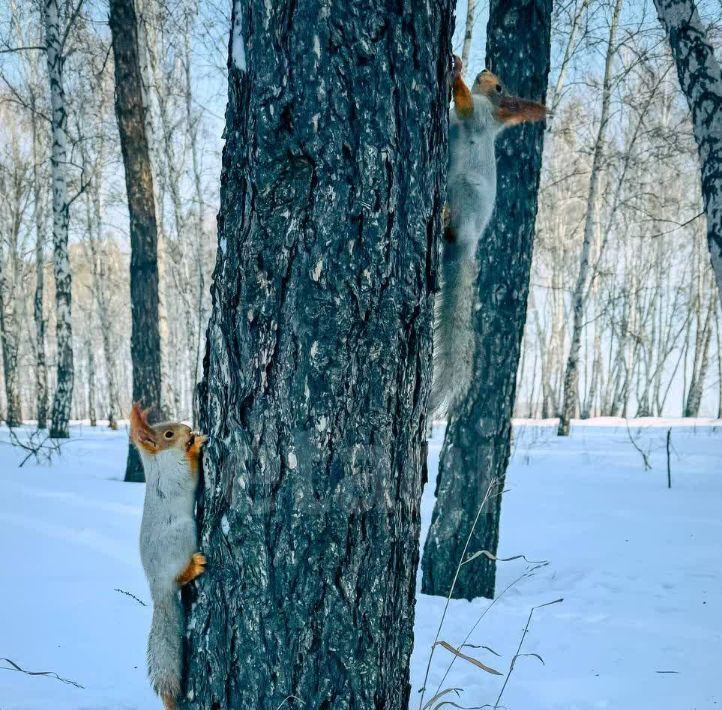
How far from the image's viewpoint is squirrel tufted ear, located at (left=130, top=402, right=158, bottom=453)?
5.08ft

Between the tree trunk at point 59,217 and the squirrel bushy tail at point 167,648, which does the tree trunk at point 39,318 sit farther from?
the squirrel bushy tail at point 167,648

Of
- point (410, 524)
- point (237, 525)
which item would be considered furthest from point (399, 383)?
point (237, 525)

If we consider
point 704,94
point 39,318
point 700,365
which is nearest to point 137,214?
point 704,94

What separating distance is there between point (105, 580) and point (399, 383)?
2883 millimetres

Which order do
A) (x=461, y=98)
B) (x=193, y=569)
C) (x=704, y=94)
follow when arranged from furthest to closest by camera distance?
(x=704, y=94) < (x=461, y=98) < (x=193, y=569)

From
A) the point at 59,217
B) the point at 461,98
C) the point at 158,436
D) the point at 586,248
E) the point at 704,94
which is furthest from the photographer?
the point at 586,248

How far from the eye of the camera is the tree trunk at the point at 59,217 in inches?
336

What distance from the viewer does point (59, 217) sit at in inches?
392

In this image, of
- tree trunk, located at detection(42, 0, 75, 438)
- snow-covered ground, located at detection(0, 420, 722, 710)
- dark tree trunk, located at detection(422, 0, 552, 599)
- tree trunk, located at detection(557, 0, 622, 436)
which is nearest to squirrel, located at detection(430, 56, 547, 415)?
dark tree trunk, located at detection(422, 0, 552, 599)

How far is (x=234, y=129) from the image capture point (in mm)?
1260

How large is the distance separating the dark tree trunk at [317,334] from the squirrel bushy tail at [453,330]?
1.96 feet

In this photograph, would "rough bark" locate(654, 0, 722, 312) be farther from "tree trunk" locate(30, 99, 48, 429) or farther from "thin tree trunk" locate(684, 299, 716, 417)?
"thin tree trunk" locate(684, 299, 716, 417)

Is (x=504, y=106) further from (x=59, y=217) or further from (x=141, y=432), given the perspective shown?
(x=59, y=217)

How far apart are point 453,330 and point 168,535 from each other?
3.38ft
